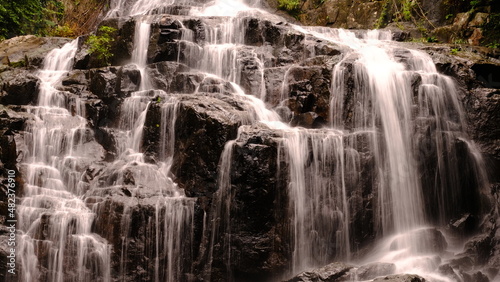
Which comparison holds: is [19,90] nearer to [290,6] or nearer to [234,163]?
[234,163]

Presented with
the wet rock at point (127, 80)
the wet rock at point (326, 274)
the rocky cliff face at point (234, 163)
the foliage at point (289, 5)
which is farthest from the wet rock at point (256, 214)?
the foliage at point (289, 5)

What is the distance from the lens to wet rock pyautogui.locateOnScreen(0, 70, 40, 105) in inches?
494

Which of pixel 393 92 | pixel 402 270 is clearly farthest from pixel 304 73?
pixel 402 270

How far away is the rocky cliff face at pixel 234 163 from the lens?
30.9 ft

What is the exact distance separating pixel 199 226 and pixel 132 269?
5.37ft

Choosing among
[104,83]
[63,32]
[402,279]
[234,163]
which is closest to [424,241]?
[402,279]

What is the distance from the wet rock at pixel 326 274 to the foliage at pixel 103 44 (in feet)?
31.4

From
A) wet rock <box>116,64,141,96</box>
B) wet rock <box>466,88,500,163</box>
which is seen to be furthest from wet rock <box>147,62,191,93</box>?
wet rock <box>466,88,500,163</box>

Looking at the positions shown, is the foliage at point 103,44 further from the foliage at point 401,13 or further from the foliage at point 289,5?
the foliage at point 401,13

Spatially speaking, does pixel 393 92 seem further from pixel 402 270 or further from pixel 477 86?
pixel 402 270

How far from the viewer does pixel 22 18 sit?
1953cm

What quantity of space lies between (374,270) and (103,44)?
35.9 feet

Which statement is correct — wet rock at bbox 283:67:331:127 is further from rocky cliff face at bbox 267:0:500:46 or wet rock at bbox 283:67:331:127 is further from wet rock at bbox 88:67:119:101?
rocky cliff face at bbox 267:0:500:46

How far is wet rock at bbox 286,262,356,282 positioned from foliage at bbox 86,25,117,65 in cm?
956
